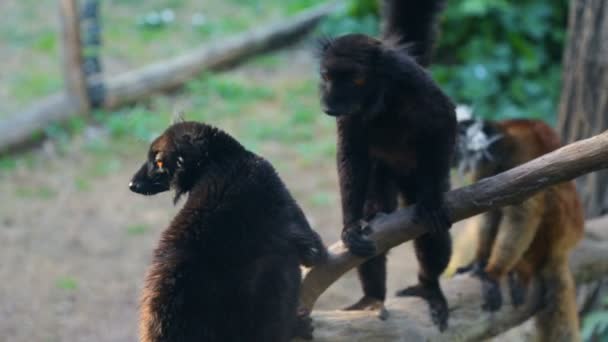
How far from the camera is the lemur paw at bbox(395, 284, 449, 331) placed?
4453 millimetres

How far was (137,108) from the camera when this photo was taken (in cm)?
1019

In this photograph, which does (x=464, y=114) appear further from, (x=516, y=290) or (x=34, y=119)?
(x=34, y=119)

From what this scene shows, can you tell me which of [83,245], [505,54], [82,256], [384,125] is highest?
[505,54]

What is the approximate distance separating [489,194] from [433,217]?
315 mm

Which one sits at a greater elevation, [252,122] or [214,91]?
[214,91]

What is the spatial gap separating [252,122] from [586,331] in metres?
5.41

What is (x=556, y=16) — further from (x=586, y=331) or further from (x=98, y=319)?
(x=98, y=319)

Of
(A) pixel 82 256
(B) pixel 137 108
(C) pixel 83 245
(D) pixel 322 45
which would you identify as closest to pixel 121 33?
(B) pixel 137 108

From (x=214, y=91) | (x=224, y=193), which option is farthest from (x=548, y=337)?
(x=214, y=91)

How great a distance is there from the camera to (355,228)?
13.1 feet

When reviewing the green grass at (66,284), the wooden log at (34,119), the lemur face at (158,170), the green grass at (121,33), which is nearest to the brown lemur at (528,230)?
the lemur face at (158,170)

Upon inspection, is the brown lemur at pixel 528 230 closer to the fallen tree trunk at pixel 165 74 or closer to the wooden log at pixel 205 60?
the fallen tree trunk at pixel 165 74

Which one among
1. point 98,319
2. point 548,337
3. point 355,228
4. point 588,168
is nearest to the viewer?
point 588,168

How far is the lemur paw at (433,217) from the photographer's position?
12.8 feet
